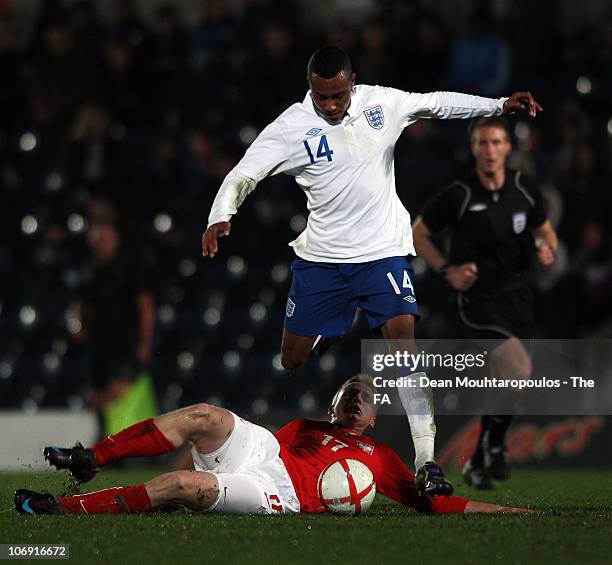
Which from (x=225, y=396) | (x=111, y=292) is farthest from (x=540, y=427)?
(x=111, y=292)

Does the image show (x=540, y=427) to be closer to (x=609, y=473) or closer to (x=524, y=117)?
(x=609, y=473)

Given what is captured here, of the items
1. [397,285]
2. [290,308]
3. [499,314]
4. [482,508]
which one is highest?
[397,285]

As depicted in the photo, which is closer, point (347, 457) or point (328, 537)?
point (328, 537)

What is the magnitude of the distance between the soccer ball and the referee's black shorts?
2500 millimetres

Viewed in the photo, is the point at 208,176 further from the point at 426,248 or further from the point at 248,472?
the point at 248,472

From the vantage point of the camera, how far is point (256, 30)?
13.9 meters

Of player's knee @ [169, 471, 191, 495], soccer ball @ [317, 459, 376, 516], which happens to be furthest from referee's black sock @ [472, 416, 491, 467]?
player's knee @ [169, 471, 191, 495]

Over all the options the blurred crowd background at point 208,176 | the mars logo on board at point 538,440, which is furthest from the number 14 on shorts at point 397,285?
the blurred crowd background at point 208,176

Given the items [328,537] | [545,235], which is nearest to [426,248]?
[545,235]

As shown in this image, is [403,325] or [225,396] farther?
[225,396]

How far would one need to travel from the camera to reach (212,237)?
6.38m

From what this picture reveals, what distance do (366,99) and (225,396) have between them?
4781 mm

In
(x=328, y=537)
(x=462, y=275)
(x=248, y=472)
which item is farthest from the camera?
(x=462, y=275)

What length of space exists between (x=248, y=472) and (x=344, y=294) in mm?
1633
